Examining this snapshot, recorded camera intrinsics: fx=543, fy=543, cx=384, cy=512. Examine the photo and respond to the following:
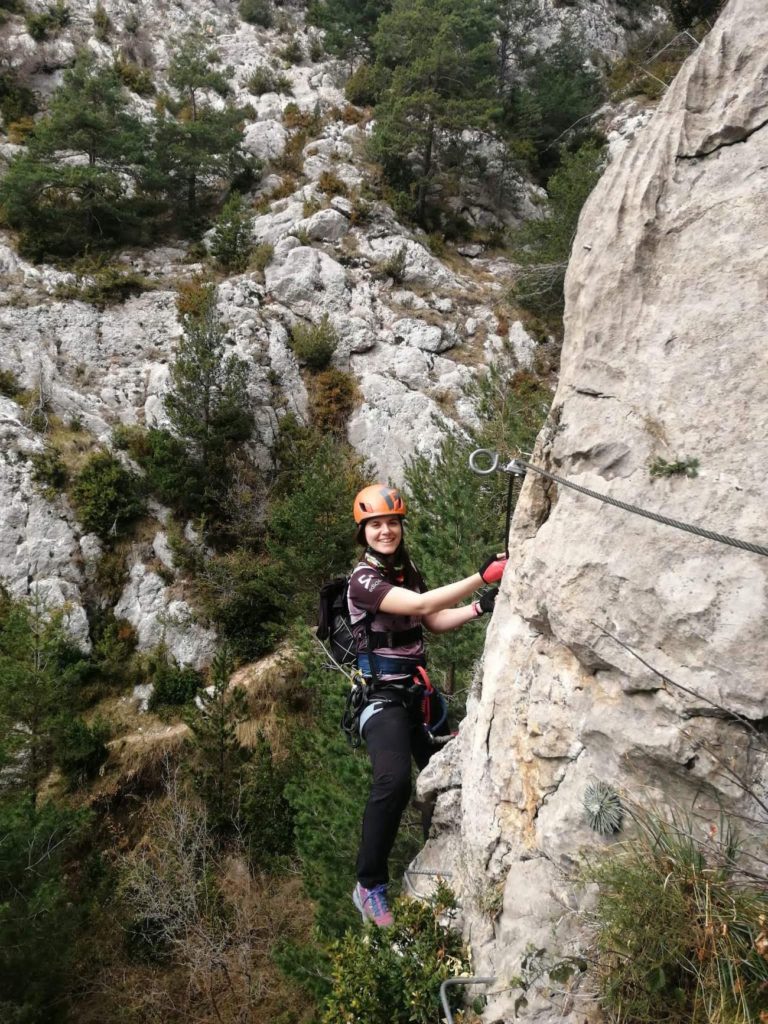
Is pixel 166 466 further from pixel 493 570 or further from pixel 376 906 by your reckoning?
pixel 376 906

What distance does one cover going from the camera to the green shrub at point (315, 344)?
1714 cm

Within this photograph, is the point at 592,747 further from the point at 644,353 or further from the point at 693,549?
the point at 644,353

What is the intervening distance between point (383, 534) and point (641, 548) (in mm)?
1775

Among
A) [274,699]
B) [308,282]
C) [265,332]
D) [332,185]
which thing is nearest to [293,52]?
[332,185]

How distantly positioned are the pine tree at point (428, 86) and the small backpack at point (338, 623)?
2152 cm

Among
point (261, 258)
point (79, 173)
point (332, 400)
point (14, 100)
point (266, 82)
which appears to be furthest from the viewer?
point (266, 82)

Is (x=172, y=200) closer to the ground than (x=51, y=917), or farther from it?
farther from it

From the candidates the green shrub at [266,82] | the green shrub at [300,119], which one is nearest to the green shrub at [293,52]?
the green shrub at [266,82]

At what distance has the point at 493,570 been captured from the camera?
10.4 feet

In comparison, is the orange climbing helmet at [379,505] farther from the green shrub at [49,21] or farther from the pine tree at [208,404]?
the green shrub at [49,21]

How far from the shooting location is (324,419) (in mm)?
16703

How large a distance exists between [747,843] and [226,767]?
11.1m

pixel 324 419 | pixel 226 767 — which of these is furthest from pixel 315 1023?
pixel 324 419

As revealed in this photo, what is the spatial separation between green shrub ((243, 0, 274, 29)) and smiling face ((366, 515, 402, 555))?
3618 centimetres
